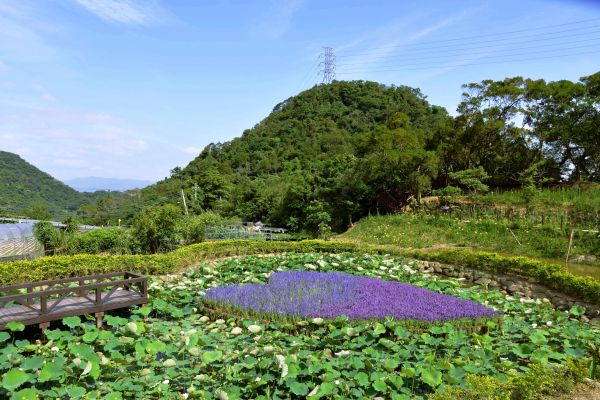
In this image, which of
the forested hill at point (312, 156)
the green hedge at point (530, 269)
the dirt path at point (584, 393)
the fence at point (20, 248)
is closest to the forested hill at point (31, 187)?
the forested hill at point (312, 156)

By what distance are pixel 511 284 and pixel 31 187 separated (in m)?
68.7

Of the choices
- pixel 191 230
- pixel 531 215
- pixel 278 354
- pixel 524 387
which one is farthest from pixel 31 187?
pixel 524 387

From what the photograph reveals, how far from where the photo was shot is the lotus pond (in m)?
4.28

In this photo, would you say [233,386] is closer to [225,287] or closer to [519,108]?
[225,287]

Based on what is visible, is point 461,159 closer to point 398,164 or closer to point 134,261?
point 398,164

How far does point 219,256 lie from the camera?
13977mm

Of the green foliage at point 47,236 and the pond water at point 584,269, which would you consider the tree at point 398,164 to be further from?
the green foliage at point 47,236

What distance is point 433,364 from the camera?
4.62 metres

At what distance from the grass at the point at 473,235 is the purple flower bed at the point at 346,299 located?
19.2ft

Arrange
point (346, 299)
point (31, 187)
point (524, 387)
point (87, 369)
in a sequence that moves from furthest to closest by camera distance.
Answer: point (31, 187) < point (346, 299) < point (87, 369) < point (524, 387)

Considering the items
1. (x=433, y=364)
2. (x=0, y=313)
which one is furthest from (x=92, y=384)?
(x=433, y=364)

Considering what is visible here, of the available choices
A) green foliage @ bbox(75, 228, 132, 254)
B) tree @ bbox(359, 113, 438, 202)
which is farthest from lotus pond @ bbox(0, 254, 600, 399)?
tree @ bbox(359, 113, 438, 202)

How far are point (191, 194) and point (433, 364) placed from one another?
38.2m

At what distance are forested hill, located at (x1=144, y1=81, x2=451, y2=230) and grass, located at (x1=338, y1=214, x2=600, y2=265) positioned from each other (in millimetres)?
3321
